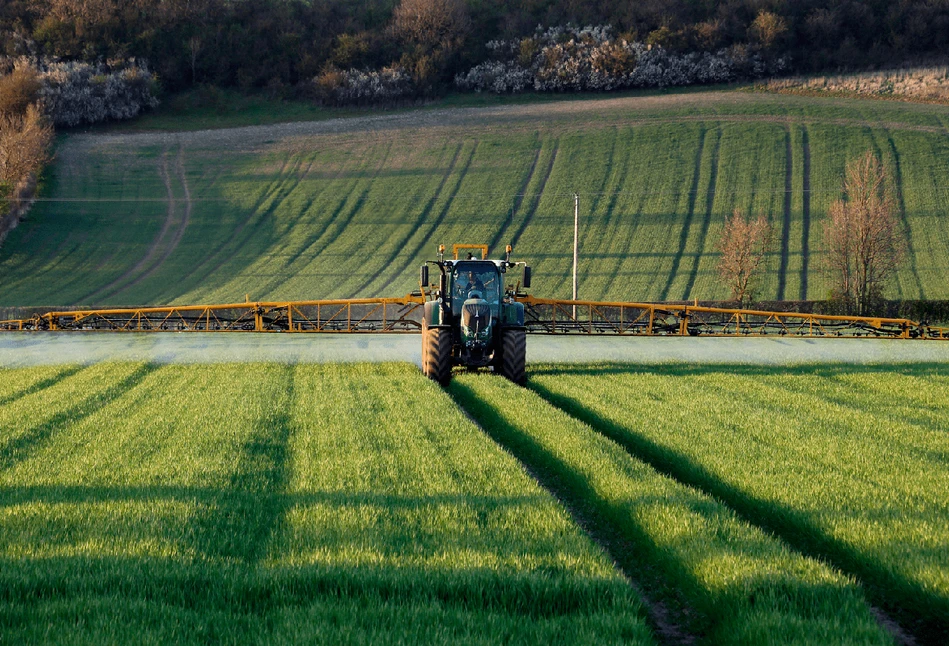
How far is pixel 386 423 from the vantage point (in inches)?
568

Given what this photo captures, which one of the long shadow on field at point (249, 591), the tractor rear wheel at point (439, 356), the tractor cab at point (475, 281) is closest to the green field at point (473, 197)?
the tractor cab at point (475, 281)

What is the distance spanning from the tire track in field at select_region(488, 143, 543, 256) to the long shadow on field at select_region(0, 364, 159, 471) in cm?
4026

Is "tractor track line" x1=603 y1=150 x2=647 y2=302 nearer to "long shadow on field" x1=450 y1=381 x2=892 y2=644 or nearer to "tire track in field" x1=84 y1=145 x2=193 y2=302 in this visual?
"tire track in field" x1=84 y1=145 x2=193 y2=302

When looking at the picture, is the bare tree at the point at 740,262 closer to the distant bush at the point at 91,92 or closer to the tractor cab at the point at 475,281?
the tractor cab at the point at 475,281

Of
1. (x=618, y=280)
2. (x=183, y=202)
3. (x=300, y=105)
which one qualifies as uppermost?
(x=300, y=105)

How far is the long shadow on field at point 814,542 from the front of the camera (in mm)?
6977

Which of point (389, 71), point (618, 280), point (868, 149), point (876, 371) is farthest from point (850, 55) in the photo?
point (876, 371)

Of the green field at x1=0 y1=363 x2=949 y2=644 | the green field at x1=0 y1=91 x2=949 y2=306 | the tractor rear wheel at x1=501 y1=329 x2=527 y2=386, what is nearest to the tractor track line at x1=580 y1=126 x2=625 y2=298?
the green field at x1=0 y1=91 x2=949 y2=306

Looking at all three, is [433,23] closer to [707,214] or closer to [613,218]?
[613,218]

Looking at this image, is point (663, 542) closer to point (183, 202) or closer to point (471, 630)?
point (471, 630)

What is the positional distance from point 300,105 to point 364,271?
37.3 metres

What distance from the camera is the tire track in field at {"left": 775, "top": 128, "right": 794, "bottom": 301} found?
2099 inches

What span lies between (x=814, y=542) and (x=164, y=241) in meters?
57.9

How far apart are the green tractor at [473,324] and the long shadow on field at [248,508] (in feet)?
28.3
